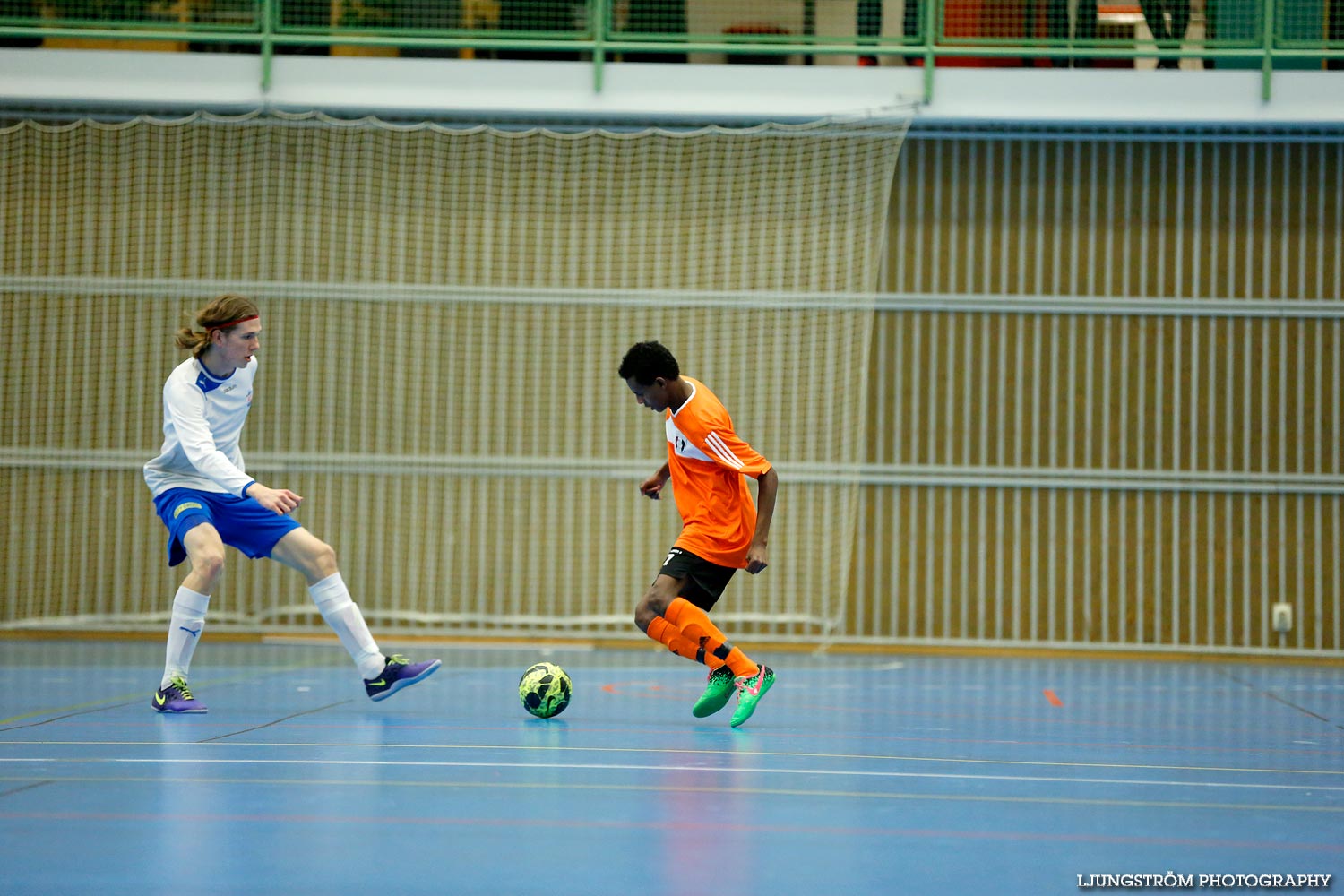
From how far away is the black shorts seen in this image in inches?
243

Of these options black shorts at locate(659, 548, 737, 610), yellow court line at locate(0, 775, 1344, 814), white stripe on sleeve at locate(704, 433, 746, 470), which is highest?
white stripe on sleeve at locate(704, 433, 746, 470)

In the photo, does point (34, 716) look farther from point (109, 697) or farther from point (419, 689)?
point (419, 689)

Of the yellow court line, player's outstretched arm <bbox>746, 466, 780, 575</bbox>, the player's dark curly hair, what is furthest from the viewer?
the player's dark curly hair

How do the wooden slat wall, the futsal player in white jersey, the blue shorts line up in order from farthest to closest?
1. the wooden slat wall
2. the blue shorts
3. the futsal player in white jersey

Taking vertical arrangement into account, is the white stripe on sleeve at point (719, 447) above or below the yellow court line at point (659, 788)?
above

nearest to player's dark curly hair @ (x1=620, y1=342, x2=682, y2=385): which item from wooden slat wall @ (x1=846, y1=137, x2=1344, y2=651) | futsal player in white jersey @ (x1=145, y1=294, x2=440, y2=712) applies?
futsal player in white jersey @ (x1=145, y1=294, x2=440, y2=712)

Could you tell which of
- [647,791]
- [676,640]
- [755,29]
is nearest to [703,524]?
[676,640]

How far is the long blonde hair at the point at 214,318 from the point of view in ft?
20.2

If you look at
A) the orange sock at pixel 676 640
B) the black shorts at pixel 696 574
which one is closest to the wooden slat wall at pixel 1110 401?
the black shorts at pixel 696 574

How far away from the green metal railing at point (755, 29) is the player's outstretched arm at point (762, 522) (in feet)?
19.5

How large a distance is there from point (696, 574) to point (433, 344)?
6114 mm

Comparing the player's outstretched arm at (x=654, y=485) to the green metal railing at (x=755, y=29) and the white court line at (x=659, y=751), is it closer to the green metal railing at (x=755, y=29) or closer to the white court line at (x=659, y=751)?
the white court line at (x=659, y=751)

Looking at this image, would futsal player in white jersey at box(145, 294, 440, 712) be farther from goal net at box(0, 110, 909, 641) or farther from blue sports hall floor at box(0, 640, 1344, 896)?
goal net at box(0, 110, 909, 641)

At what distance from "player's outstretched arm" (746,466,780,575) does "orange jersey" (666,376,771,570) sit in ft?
0.22
